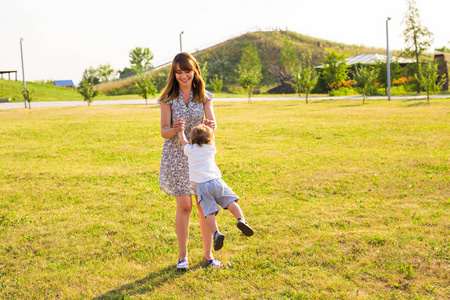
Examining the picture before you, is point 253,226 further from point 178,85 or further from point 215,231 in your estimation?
point 178,85

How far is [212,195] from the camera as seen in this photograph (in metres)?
4.36

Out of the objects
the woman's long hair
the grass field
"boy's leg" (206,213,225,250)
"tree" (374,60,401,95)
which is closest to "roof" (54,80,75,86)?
"tree" (374,60,401,95)

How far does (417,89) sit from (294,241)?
4338 centimetres

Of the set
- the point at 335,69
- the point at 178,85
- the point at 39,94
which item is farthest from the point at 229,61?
the point at 178,85

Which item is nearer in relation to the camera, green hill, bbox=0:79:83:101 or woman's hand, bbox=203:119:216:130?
woman's hand, bbox=203:119:216:130

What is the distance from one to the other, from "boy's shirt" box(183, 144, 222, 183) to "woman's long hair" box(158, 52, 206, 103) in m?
0.57

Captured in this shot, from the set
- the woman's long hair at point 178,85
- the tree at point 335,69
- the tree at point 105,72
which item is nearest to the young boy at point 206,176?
the woman's long hair at point 178,85

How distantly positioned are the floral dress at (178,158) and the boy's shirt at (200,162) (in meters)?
0.16

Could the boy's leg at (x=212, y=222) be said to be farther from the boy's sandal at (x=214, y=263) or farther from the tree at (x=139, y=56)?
the tree at (x=139, y=56)

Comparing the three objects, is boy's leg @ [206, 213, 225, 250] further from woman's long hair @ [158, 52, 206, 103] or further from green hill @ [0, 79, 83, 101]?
green hill @ [0, 79, 83, 101]

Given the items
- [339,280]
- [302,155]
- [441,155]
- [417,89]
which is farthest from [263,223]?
[417,89]

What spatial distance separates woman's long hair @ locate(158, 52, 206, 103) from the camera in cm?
435

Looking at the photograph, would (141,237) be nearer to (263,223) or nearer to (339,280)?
(263,223)

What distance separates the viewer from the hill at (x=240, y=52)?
67.1m
